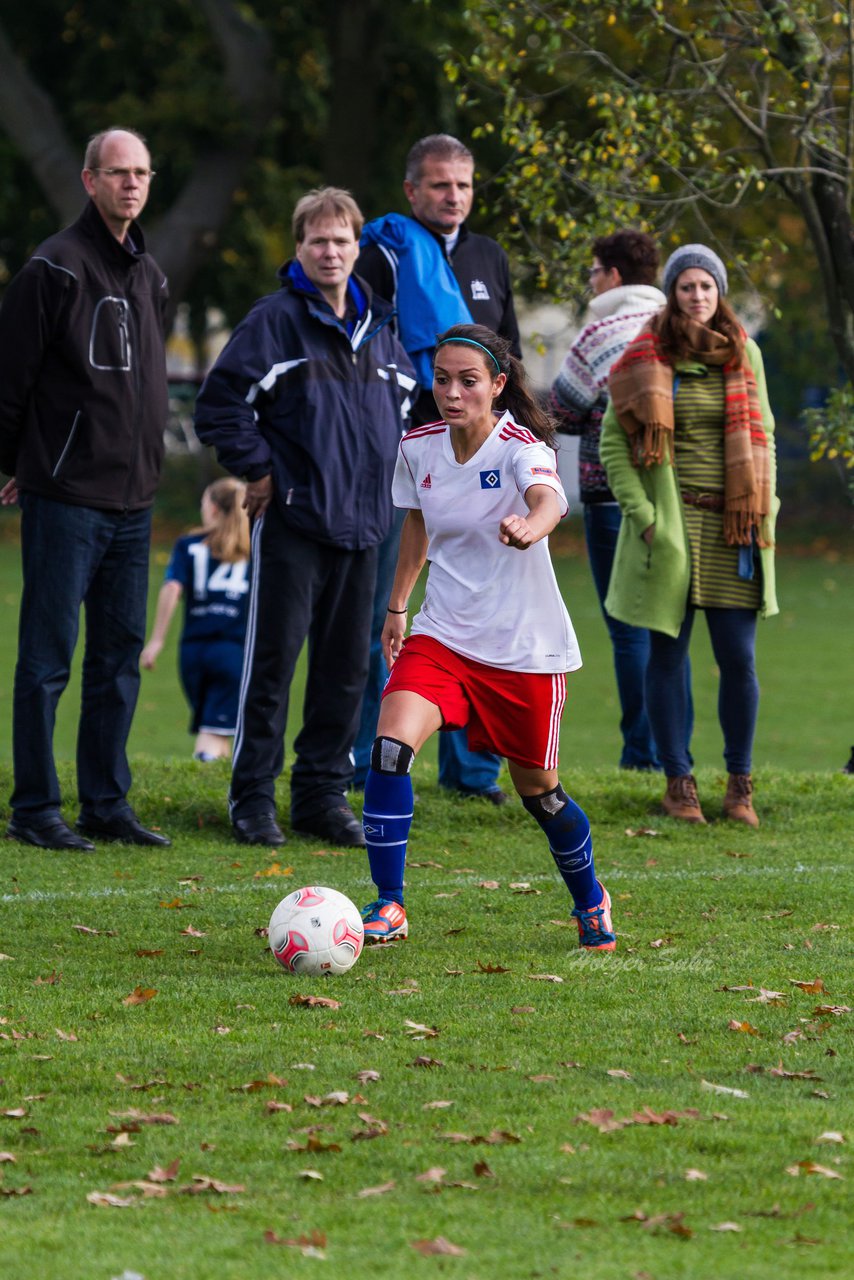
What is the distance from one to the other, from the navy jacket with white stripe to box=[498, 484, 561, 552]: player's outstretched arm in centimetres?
209

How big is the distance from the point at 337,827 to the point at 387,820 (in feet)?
7.07

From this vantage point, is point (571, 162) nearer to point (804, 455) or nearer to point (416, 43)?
point (416, 43)

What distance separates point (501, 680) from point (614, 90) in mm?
4675

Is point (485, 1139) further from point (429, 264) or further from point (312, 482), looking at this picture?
point (429, 264)

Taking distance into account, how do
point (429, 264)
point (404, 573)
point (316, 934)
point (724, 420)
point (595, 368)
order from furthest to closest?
point (595, 368) → point (429, 264) → point (724, 420) → point (404, 573) → point (316, 934)

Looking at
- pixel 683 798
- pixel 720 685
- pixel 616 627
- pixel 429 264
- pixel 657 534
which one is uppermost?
pixel 429 264

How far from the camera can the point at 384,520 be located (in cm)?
815

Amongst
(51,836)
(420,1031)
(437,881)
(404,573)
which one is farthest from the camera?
(51,836)

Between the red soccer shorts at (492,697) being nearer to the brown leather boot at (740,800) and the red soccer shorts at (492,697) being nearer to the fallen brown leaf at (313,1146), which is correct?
the fallen brown leaf at (313,1146)

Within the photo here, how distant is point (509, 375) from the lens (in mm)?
6262

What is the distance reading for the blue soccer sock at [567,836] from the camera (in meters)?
6.14

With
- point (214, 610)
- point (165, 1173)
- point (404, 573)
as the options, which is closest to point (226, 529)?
point (214, 610)

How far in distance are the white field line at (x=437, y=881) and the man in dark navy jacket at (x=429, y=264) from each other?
185 cm

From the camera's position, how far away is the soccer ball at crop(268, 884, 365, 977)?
5730 millimetres
